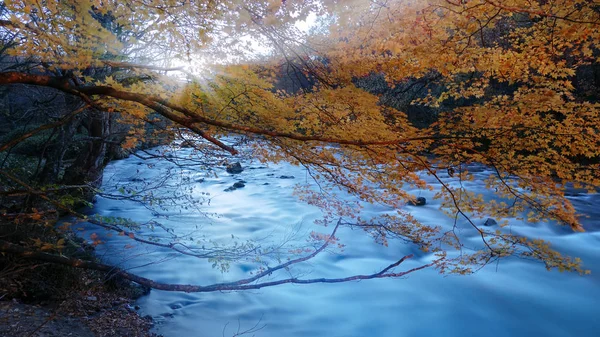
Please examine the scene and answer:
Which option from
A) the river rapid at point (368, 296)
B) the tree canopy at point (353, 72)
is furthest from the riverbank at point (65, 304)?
the tree canopy at point (353, 72)

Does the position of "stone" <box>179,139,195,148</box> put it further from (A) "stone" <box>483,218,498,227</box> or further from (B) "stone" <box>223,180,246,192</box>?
(A) "stone" <box>483,218,498,227</box>

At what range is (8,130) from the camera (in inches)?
590

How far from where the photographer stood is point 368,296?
681cm

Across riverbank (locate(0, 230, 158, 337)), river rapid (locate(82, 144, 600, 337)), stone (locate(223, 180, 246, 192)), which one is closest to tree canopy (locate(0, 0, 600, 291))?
riverbank (locate(0, 230, 158, 337))

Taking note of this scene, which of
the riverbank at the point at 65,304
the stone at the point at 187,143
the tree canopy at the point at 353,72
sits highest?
the tree canopy at the point at 353,72

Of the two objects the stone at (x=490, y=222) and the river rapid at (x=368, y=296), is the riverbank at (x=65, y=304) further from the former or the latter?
the stone at (x=490, y=222)

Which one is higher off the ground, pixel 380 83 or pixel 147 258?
pixel 380 83

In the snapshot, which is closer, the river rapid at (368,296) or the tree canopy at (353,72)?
the tree canopy at (353,72)

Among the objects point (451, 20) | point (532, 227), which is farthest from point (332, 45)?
point (532, 227)

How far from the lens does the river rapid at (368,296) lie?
5.79 m

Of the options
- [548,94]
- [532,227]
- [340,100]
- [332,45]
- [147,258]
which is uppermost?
[332,45]

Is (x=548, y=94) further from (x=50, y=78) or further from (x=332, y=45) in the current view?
(x=50, y=78)

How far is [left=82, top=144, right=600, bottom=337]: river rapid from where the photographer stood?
228 inches

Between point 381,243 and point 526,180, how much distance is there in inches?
203
